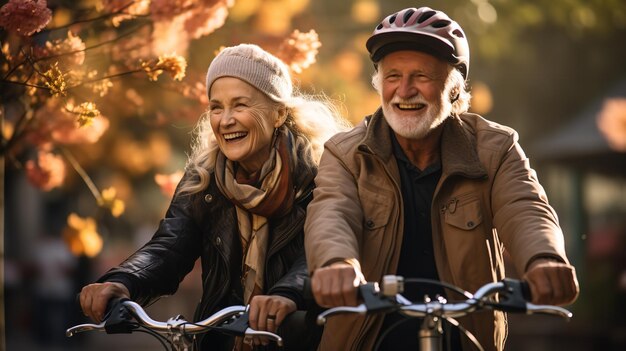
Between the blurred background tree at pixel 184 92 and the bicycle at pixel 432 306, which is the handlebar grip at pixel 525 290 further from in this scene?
the blurred background tree at pixel 184 92

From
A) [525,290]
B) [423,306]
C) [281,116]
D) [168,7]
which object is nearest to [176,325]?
[423,306]

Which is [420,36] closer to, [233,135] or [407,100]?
[407,100]

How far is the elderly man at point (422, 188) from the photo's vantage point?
5070 mm

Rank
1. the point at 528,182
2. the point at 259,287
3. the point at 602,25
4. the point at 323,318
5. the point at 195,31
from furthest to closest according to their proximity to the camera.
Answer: the point at 602,25
the point at 195,31
the point at 259,287
the point at 528,182
the point at 323,318

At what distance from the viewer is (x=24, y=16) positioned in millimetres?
5980

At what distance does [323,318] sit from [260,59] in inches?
70.7

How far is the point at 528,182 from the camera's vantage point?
5.04 metres

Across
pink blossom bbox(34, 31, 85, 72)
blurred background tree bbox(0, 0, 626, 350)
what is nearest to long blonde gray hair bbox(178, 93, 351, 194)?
blurred background tree bbox(0, 0, 626, 350)

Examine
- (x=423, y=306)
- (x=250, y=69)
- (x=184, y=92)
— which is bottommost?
(x=423, y=306)

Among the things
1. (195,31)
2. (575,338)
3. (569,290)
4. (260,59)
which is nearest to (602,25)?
(575,338)

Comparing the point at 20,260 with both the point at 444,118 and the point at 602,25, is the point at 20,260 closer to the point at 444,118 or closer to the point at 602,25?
the point at 602,25

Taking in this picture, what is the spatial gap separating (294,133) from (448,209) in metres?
1.24

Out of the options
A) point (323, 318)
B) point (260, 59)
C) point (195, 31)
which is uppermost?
point (195, 31)

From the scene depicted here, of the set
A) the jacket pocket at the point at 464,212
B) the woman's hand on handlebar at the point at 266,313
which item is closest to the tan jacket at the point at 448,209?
the jacket pocket at the point at 464,212
